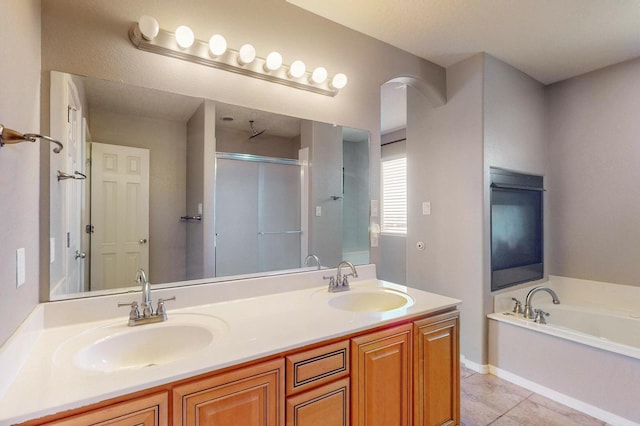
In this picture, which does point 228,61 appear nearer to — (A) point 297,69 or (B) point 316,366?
(A) point 297,69

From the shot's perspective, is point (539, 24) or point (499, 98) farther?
point (499, 98)

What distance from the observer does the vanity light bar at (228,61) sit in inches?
55.1

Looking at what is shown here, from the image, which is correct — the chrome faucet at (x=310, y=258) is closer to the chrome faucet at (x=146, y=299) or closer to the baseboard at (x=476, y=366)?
the chrome faucet at (x=146, y=299)

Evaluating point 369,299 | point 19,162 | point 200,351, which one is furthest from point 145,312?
point 369,299

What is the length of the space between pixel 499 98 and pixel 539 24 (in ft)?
1.92

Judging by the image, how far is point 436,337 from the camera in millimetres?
1552

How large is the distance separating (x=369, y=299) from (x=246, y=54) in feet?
4.92

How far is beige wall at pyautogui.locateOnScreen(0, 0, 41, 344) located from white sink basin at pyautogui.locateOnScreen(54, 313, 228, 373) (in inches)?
8.9

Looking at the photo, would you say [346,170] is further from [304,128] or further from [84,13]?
[84,13]

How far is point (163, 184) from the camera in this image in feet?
5.07

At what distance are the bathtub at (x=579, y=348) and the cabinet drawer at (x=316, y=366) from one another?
1.78m

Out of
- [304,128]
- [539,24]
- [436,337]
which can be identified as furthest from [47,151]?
[539,24]

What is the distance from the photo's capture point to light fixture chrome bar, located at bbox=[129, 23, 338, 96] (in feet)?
4.66

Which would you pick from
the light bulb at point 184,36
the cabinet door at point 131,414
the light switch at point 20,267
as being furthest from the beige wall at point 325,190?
the light switch at point 20,267
